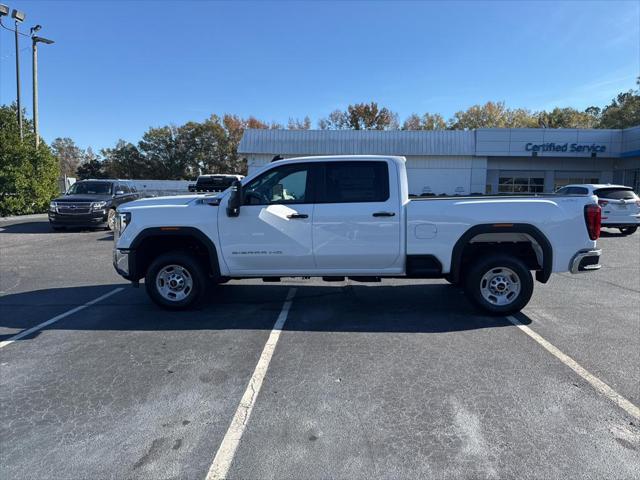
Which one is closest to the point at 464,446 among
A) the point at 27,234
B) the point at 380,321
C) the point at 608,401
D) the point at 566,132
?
the point at 608,401

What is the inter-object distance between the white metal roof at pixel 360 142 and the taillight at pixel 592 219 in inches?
1055

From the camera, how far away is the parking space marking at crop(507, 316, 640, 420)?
350cm

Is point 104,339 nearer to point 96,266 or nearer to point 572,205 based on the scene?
point 96,266

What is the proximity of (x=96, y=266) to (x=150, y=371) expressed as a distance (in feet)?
21.0

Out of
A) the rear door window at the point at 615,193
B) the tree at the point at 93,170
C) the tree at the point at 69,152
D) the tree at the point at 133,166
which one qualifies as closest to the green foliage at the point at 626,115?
the rear door window at the point at 615,193

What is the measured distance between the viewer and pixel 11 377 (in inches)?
161

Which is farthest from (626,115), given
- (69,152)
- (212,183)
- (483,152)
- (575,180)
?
(69,152)

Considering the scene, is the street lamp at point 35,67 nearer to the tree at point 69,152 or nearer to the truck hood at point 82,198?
the truck hood at point 82,198

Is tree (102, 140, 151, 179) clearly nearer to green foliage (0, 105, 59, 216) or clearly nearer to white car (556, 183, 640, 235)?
green foliage (0, 105, 59, 216)

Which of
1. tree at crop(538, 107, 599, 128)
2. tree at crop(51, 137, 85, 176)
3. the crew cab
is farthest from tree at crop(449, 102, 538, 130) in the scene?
tree at crop(51, 137, 85, 176)

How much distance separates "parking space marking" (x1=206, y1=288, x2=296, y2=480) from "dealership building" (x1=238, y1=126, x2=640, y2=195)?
1102 inches

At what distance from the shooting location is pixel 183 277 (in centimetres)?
607

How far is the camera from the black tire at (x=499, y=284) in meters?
5.66

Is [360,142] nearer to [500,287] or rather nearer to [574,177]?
[574,177]
